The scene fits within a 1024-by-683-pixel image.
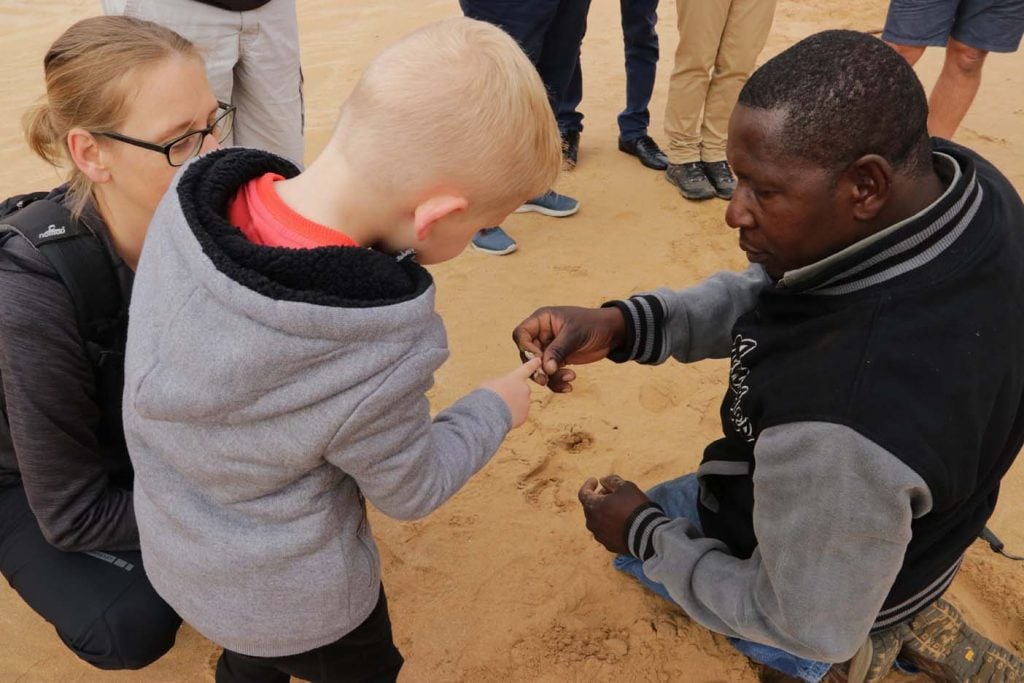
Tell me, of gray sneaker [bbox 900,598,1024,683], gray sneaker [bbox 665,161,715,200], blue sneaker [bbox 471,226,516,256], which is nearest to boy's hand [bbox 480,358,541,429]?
gray sneaker [bbox 900,598,1024,683]

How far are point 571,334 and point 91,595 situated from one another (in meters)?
1.34

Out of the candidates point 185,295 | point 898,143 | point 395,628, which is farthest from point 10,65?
point 898,143

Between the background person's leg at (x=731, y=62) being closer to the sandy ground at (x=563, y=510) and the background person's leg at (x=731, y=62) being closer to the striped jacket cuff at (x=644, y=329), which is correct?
the sandy ground at (x=563, y=510)

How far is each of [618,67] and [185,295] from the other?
239 inches

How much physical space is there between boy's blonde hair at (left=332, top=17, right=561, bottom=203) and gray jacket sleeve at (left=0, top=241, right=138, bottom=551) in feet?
2.83

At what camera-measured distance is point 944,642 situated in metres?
2.05

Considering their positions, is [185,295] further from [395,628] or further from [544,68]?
[544,68]

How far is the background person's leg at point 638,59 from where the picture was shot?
15.8ft

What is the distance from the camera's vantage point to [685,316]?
2.24 metres

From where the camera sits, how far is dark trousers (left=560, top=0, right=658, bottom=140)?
482 centimetres

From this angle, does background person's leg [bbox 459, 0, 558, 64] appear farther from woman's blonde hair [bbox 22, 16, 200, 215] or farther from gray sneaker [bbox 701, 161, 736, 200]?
woman's blonde hair [bbox 22, 16, 200, 215]

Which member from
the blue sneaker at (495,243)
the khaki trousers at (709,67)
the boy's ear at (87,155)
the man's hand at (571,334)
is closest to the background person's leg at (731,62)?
the khaki trousers at (709,67)

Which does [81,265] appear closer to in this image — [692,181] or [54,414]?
[54,414]

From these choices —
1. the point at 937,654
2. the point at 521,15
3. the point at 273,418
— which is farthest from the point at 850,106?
the point at 521,15
